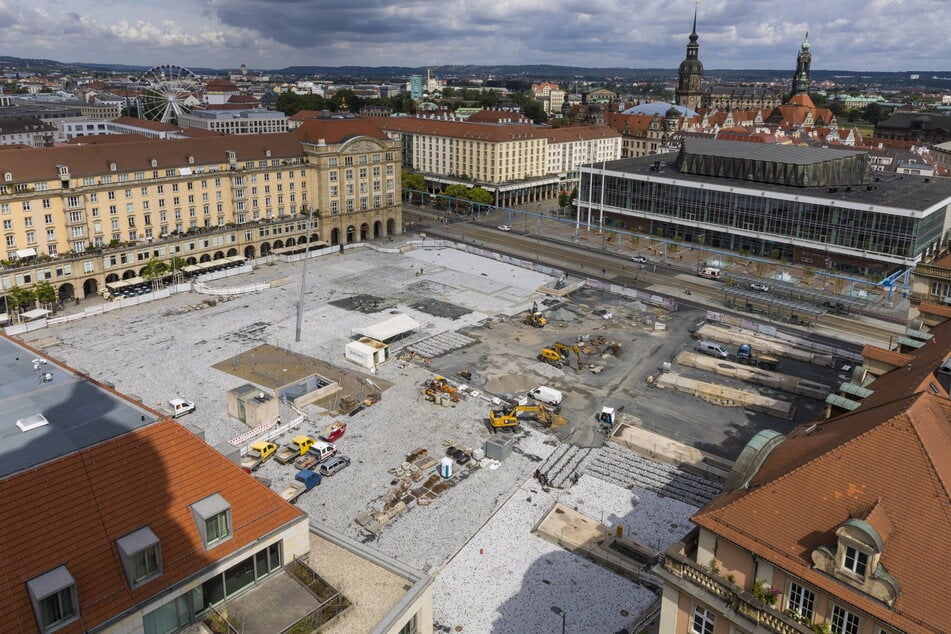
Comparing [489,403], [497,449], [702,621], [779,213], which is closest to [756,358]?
[489,403]

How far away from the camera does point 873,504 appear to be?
23406 mm

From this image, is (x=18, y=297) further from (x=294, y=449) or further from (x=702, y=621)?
(x=702, y=621)

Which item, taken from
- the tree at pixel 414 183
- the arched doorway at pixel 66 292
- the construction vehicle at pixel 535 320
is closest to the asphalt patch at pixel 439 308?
the construction vehicle at pixel 535 320

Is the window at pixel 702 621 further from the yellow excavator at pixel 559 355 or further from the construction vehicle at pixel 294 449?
the yellow excavator at pixel 559 355

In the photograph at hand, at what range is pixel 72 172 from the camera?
92.3m

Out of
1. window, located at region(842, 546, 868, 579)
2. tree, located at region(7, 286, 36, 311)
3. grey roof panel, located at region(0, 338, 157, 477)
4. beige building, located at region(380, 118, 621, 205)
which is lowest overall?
tree, located at region(7, 286, 36, 311)

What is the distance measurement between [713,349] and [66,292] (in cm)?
8291

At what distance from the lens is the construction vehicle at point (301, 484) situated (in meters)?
50.1

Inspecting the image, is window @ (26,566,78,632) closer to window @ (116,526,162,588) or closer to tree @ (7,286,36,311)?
window @ (116,526,162,588)

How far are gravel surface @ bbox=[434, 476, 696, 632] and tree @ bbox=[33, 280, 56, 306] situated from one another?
6760 centimetres

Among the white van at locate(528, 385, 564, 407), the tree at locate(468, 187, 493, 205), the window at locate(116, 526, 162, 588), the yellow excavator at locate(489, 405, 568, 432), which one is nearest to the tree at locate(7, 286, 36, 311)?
the yellow excavator at locate(489, 405, 568, 432)

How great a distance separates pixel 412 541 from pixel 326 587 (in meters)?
20.3

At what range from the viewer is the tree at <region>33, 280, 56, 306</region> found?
85.7 m

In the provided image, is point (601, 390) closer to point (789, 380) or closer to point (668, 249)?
point (789, 380)
